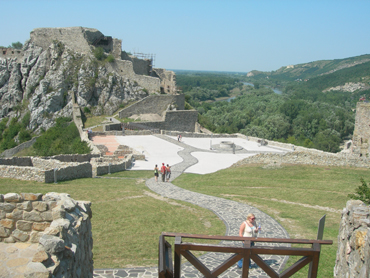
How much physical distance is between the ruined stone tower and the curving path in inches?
492

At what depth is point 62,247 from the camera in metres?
4.78

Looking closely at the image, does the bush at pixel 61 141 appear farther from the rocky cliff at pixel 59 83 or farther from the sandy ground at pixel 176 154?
the sandy ground at pixel 176 154

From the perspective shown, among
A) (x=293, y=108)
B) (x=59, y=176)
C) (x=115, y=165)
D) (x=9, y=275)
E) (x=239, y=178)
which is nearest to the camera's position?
(x=9, y=275)

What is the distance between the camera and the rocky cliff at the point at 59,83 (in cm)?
4319

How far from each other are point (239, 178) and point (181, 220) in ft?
25.1

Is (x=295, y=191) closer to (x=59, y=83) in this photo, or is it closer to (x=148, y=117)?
(x=148, y=117)

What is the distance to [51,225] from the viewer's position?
207 inches

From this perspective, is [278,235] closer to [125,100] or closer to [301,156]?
[301,156]

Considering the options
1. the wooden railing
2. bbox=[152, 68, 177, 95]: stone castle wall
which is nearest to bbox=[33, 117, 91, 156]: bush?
bbox=[152, 68, 177, 95]: stone castle wall

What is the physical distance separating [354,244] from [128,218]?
7.59 m

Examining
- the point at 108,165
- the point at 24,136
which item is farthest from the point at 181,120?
the point at 108,165

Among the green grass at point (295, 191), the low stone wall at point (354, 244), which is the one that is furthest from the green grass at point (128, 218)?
the low stone wall at point (354, 244)

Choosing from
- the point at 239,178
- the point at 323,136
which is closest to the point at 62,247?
the point at 239,178

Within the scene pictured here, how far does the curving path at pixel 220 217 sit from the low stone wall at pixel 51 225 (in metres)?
1.45
